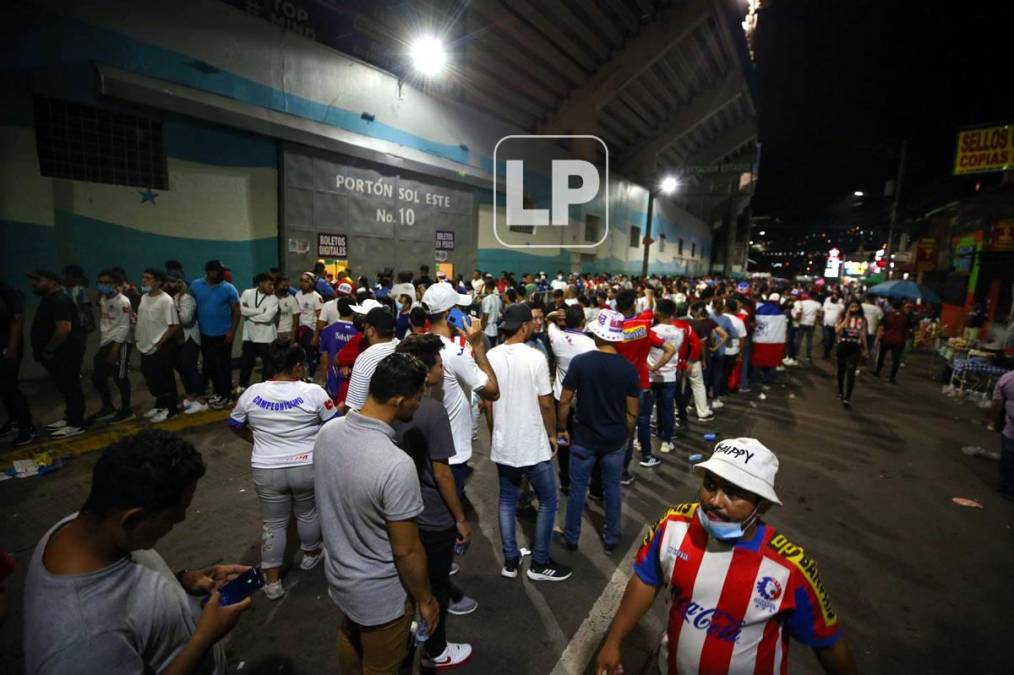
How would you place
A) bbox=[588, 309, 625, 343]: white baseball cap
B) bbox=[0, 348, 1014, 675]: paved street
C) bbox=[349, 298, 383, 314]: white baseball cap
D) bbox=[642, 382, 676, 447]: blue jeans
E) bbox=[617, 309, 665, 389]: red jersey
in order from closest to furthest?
bbox=[0, 348, 1014, 675]: paved street
bbox=[588, 309, 625, 343]: white baseball cap
bbox=[617, 309, 665, 389]: red jersey
bbox=[349, 298, 383, 314]: white baseball cap
bbox=[642, 382, 676, 447]: blue jeans

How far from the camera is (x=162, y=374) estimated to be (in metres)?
6.22

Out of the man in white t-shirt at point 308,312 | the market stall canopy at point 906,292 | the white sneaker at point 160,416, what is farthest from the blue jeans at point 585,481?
the market stall canopy at point 906,292

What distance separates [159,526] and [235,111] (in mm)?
10388

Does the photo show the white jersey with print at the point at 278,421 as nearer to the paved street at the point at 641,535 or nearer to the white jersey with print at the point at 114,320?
the paved street at the point at 641,535

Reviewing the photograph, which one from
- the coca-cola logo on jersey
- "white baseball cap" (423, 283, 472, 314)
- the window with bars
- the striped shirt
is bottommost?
the coca-cola logo on jersey

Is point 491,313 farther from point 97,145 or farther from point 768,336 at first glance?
point 97,145

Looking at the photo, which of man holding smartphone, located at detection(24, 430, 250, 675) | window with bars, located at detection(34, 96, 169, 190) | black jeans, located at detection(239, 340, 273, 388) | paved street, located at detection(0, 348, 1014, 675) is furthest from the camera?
window with bars, located at detection(34, 96, 169, 190)

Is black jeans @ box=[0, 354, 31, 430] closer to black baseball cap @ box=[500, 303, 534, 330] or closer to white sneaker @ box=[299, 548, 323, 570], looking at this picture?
white sneaker @ box=[299, 548, 323, 570]

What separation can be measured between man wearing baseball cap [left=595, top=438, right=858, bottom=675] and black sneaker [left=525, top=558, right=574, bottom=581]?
1775mm

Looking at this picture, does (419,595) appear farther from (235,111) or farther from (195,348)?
(235,111)

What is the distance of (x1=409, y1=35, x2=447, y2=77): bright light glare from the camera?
12383 millimetres

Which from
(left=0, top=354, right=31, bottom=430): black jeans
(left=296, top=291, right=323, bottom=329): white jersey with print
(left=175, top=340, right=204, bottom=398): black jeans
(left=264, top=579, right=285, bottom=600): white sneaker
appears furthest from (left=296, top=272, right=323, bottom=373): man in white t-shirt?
(left=264, top=579, right=285, bottom=600): white sneaker

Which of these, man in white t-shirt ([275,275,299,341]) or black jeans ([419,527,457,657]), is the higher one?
man in white t-shirt ([275,275,299,341])

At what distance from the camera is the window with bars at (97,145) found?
7.15m
